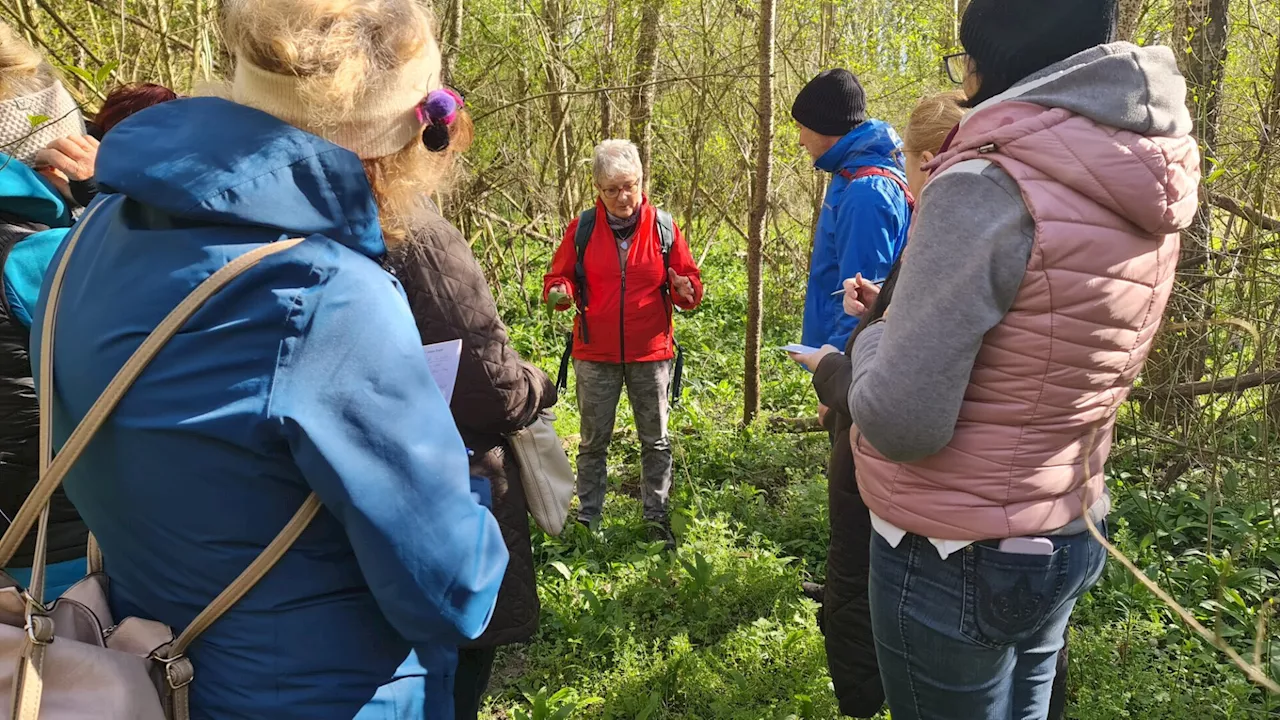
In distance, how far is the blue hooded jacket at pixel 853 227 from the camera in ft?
11.6

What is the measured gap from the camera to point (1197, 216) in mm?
4051

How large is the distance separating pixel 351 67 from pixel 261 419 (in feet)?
1.68

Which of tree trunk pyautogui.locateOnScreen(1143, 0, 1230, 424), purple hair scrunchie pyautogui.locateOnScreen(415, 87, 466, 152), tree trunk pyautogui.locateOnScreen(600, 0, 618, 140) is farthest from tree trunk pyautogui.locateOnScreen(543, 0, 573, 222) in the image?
purple hair scrunchie pyautogui.locateOnScreen(415, 87, 466, 152)

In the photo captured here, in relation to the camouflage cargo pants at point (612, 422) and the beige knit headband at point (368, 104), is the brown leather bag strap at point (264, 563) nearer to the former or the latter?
the beige knit headband at point (368, 104)

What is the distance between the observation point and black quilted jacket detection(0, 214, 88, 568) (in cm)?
185

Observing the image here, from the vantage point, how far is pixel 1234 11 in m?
6.20

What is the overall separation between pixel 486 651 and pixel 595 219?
270cm

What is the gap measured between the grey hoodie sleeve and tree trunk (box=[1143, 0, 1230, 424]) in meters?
2.96

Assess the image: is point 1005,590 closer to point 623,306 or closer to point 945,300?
point 945,300

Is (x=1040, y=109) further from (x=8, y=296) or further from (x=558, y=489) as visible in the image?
(x=8, y=296)

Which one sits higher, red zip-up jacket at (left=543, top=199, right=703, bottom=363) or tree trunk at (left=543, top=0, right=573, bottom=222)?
tree trunk at (left=543, top=0, right=573, bottom=222)

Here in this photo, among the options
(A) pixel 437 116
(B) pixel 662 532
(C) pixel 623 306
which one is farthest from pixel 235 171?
(B) pixel 662 532

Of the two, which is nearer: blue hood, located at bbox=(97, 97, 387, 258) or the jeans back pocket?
blue hood, located at bbox=(97, 97, 387, 258)

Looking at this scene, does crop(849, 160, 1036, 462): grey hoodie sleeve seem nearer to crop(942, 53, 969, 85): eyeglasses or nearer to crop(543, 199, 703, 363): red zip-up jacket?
crop(942, 53, 969, 85): eyeglasses
